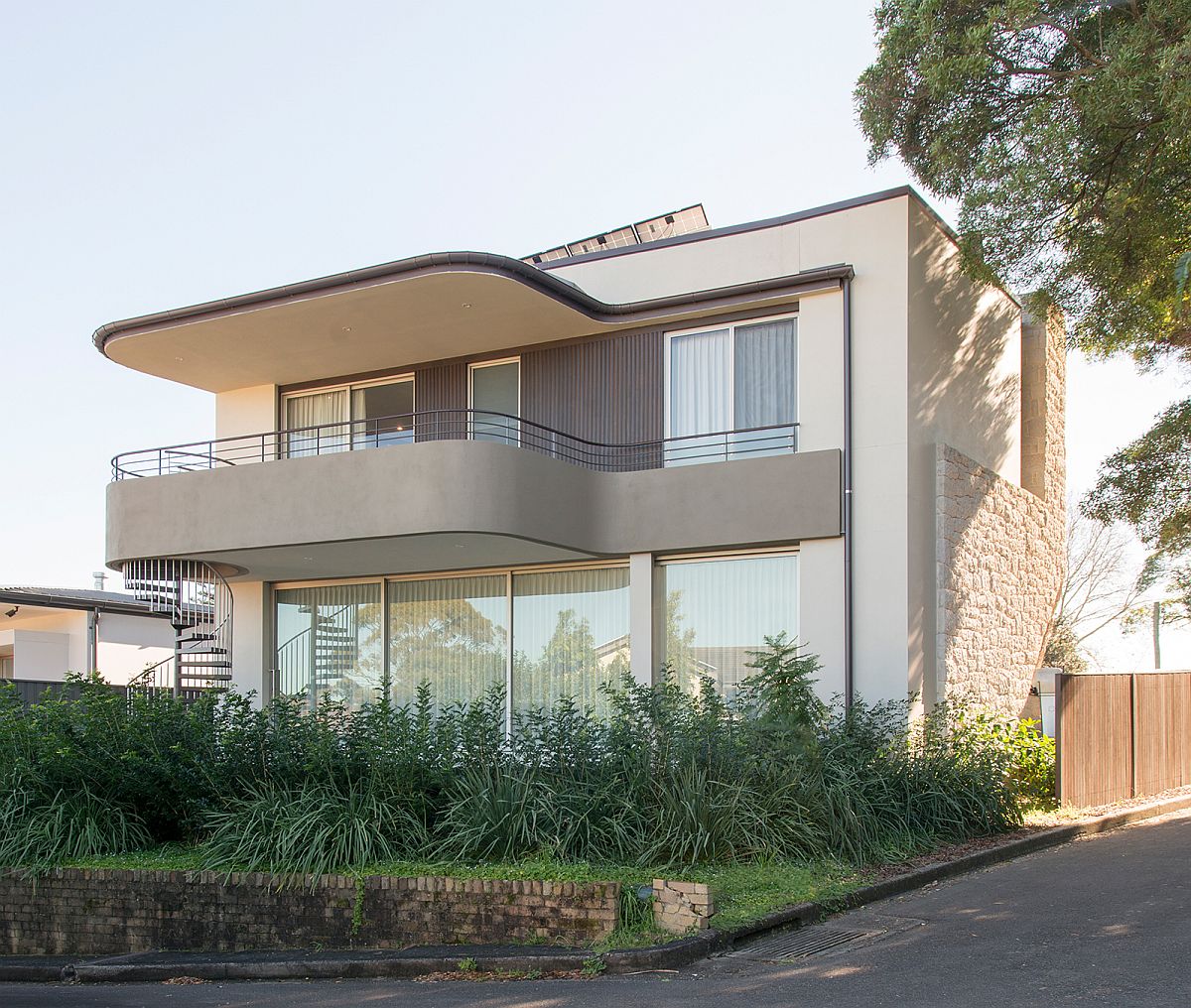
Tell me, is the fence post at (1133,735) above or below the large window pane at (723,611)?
below

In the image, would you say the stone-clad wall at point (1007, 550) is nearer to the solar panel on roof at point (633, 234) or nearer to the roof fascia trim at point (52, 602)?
the solar panel on roof at point (633, 234)

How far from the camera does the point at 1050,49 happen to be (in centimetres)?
1491

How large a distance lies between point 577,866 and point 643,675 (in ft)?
19.7

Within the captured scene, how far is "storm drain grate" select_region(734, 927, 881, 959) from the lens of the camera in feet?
28.6

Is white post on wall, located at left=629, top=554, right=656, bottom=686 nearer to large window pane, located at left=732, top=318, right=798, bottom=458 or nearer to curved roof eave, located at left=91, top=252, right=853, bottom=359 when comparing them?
large window pane, located at left=732, top=318, right=798, bottom=458

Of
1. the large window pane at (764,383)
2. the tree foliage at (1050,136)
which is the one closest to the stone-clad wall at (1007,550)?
the large window pane at (764,383)

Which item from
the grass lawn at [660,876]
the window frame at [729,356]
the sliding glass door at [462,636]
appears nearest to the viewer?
the grass lawn at [660,876]

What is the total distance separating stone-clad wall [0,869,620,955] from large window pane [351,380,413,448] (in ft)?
28.2

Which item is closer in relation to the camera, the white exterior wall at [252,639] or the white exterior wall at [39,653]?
the white exterior wall at [252,639]

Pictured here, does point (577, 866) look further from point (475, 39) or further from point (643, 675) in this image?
point (475, 39)

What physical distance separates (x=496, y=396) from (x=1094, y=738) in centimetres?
918

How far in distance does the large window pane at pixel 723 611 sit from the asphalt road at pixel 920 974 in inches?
188

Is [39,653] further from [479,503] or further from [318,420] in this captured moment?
[479,503]

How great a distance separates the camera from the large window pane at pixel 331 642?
706 inches
